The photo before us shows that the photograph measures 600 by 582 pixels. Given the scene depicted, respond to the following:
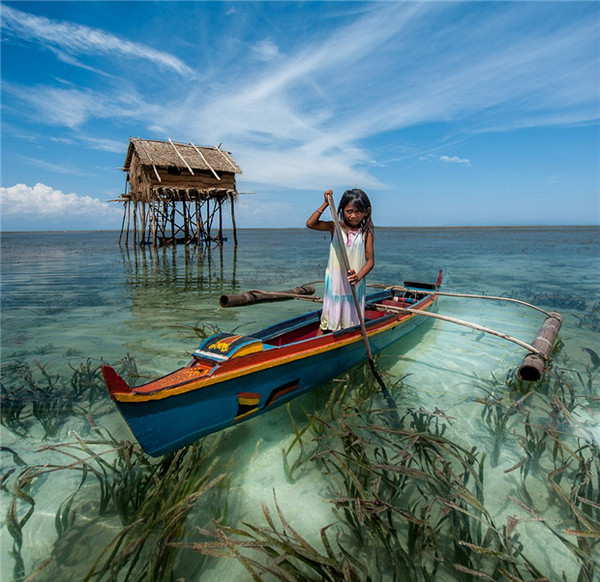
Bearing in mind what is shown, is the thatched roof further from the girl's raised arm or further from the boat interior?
the girl's raised arm

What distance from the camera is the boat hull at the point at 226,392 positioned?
2.72 metres

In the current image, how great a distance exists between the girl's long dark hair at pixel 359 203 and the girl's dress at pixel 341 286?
13cm

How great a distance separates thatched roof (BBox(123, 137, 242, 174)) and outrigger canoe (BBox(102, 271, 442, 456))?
1907 cm

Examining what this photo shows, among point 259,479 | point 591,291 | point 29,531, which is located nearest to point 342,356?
point 259,479

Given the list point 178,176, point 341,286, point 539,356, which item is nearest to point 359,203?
point 341,286

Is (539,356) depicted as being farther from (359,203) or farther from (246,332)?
(246,332)

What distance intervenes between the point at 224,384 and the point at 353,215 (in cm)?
256

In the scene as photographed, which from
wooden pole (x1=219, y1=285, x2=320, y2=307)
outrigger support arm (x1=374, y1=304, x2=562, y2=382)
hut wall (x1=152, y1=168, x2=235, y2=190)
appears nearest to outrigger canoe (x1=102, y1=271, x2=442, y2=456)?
wooden pole (x1=219, y1=285, x2=320, y2=307)

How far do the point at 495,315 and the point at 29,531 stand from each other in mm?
9844

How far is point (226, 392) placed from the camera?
3.17 m

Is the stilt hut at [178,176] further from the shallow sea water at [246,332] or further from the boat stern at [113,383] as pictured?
the boat stern at [113,383]

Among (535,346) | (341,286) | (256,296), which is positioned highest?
(341,286)

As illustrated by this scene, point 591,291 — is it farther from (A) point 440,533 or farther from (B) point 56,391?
(B) point 56,391

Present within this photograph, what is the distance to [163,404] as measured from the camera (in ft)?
9.14
